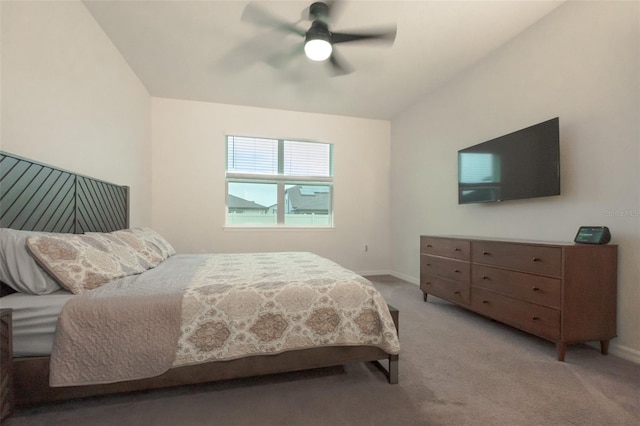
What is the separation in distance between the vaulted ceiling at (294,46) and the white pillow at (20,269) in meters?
2.02

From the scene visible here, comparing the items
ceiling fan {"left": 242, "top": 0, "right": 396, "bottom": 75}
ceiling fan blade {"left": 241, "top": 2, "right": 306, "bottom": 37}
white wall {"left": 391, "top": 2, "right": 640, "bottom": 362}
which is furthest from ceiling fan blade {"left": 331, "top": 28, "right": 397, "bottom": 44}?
white wall {"left": 391, "top": 2, "right": 640, "bottom": 362}

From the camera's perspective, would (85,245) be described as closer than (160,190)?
Yes

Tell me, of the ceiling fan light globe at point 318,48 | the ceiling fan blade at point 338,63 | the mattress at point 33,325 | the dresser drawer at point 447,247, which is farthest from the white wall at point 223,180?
the mattress at point 33,325

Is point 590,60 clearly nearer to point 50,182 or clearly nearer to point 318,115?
point 318,115

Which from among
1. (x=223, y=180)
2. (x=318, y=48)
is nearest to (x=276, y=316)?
(x=318, y=48)

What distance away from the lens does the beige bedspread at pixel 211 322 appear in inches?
49.0

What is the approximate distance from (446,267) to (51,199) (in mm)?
3387

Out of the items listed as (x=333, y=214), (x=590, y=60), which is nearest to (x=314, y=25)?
(x=590, y=60)

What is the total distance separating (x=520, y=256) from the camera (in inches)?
82.1

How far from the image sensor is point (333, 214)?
4.66 m

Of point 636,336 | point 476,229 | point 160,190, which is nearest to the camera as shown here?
point 636,336

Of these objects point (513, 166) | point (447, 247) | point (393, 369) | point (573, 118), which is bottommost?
point (393, 369)

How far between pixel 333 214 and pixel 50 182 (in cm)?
347

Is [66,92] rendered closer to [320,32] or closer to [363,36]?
[320,32]
